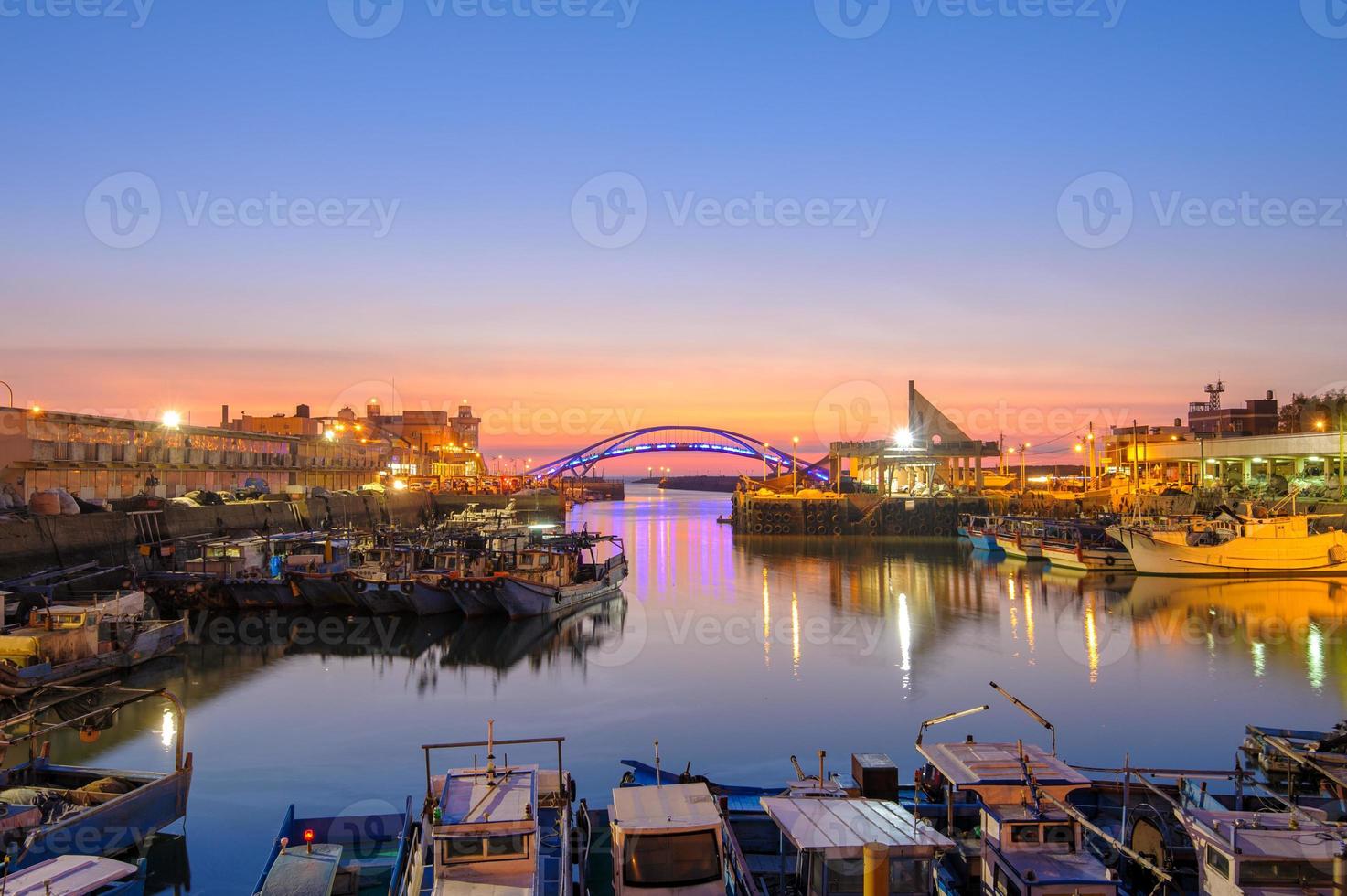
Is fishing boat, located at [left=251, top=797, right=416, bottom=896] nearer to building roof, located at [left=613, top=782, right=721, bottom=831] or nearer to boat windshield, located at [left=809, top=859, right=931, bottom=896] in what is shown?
building roof, located at [left=613, top=782, right=721, bottom=831]

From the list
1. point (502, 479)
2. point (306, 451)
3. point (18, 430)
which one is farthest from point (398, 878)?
point (502, 479)

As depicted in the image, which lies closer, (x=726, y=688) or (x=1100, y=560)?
(x=726, y=688)

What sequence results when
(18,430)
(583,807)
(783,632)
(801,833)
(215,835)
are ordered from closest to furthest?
1. (801,833)
2. (583,807)
3. (215,835)
4. (783,632)
5. (18,430)

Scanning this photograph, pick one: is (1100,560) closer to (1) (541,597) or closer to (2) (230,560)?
(1) (541,597)

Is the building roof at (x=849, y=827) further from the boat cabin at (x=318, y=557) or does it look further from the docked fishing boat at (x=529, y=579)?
the boat cabin at (x=318, y=557)

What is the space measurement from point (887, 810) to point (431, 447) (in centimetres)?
11858

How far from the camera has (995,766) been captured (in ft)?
31.1

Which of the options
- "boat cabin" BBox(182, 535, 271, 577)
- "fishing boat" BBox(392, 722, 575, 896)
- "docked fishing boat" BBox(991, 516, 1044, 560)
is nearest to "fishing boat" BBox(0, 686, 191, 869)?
"fishing boat" BBox(392, 722, 575, 896)

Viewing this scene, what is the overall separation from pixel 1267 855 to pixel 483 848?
6530mm

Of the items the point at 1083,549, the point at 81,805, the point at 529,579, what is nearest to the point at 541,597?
the point at 529,579

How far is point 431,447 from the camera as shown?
401 feet

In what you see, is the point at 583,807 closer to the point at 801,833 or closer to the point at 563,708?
the point at 801,833

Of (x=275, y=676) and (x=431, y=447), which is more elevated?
(x=431, y=447)

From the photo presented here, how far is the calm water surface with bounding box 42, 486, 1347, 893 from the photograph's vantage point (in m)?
15.6
